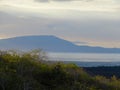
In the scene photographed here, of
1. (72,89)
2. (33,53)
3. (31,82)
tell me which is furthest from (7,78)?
(33,53)

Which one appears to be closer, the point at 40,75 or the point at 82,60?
the point at 40,75

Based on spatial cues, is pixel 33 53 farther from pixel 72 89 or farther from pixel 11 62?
pixel 72 89

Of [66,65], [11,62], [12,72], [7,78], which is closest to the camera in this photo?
[7,78]

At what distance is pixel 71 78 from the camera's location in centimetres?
2811

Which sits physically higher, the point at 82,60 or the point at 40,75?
the point at 40,75

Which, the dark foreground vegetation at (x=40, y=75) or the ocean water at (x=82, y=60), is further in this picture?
Result: the ocean water at (x=82, y=60)

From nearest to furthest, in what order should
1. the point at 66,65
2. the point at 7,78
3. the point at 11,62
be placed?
1. the point at 7,78
2. the point at 11,62
3. the point at 66,65

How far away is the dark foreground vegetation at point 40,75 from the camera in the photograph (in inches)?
970

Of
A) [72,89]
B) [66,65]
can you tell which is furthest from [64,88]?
[66,65]

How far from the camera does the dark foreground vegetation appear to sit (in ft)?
80.8

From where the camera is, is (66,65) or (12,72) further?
(66,65)

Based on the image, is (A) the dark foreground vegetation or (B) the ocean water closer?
(A) the dark foreground vegetation

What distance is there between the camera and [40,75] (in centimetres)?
2764

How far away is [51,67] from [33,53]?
54.4 inches
